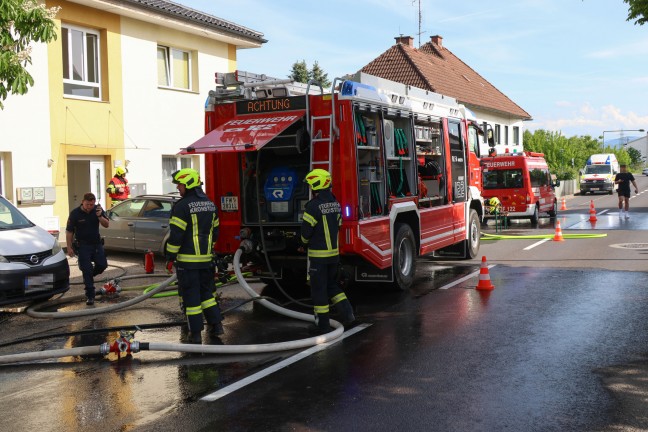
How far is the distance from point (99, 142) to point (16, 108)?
7.85 ft

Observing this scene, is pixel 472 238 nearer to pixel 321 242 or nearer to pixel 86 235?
pixel 321 242

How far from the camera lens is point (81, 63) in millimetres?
16984

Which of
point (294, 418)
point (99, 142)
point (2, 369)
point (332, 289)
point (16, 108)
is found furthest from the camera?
point (99, 142)

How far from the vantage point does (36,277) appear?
888 cm

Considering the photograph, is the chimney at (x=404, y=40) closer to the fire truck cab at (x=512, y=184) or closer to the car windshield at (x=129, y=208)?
the fire truck cab at (x=512, y=184)

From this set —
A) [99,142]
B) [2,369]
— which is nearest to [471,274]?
[2,369]

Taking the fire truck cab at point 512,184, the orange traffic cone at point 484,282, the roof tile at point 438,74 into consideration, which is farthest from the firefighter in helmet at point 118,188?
the roof tile at point 438,74

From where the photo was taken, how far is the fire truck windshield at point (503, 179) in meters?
22.0

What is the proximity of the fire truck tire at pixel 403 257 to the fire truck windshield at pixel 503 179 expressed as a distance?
1263cm

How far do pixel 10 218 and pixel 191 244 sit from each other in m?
4.10

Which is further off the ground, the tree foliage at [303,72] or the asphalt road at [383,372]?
the tree foliage at [303,72]

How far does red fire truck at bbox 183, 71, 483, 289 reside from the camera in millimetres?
8547

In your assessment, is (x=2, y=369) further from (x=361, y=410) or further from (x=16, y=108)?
(x=16, y=108)

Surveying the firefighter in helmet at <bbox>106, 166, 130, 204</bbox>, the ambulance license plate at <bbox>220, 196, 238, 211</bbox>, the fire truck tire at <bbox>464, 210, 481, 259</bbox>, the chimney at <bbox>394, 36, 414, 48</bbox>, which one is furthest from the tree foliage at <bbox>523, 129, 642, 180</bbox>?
the ambulance license plate at <bbox>220, 196, 238, 211</bbox>
